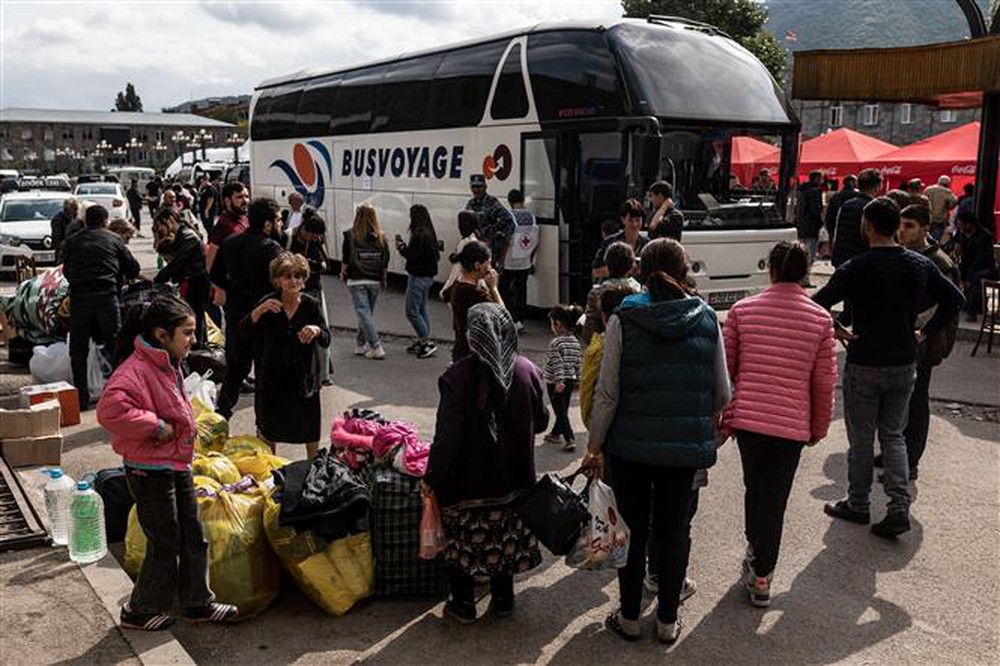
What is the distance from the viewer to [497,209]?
11352mm

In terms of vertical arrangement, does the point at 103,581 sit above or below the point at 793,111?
below

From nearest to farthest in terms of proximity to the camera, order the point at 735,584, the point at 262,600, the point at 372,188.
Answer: the point at 262,600, the point at 735,584, the point at 372,188

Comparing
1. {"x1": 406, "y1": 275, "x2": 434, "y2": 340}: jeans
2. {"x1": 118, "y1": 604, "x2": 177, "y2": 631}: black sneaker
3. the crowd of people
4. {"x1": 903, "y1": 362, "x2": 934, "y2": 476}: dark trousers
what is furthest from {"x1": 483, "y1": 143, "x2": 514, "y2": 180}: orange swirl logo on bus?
{"x1": 118, "y1": 604, "x2": 177, "y2": 631}: black sneaker

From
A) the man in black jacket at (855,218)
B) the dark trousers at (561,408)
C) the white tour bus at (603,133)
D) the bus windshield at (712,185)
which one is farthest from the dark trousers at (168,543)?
the bus windshield at (712,185)

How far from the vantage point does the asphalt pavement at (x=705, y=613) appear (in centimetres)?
425

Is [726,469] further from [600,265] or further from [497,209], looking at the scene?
[497,209]

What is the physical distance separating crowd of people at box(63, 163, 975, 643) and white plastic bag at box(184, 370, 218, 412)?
3.06 ft

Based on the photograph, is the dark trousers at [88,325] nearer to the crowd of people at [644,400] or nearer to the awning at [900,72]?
the crowd of people at [644,400]

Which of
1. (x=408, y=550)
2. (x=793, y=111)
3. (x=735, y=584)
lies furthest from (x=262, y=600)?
(x=793, y=111)

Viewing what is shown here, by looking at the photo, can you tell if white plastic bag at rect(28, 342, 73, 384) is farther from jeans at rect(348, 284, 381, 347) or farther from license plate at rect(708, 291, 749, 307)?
license plate at rect(708, 291, 749, 307)

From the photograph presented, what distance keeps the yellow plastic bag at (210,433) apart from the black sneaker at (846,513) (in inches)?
156

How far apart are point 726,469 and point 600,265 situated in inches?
77.5

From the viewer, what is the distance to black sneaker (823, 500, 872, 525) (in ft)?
19.1

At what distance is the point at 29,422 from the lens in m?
6.72
